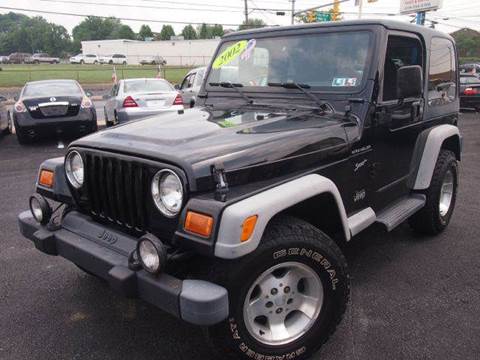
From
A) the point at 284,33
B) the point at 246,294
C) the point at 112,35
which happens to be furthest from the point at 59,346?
the point at 112,35

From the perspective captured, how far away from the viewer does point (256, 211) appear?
2.24 m

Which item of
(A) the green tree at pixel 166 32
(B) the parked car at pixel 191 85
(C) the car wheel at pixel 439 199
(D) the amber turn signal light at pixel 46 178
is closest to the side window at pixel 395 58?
(C) the car wheel at pixel 439 199

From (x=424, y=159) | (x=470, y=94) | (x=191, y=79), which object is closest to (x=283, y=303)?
(x=424, y=159)

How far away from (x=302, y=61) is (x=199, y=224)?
75.0 inches

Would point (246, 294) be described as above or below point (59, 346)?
above

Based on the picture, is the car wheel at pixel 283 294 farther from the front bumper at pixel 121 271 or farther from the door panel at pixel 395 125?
the door panel at pixel 395 125

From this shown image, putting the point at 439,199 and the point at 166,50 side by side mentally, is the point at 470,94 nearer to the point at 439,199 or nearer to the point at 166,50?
the point at 439,199

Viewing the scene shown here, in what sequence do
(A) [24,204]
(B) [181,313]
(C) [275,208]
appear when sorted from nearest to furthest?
(B) [181,313], (C) [275,208], (A) [24,204]

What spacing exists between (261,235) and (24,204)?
4.56m

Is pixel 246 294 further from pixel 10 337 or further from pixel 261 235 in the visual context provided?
pixel 10 337

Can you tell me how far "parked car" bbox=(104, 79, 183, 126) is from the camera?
10516 millimetres

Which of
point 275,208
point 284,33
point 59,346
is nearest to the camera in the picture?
point 275,208

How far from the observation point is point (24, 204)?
5.80m

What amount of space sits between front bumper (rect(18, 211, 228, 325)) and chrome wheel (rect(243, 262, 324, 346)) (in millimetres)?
329
